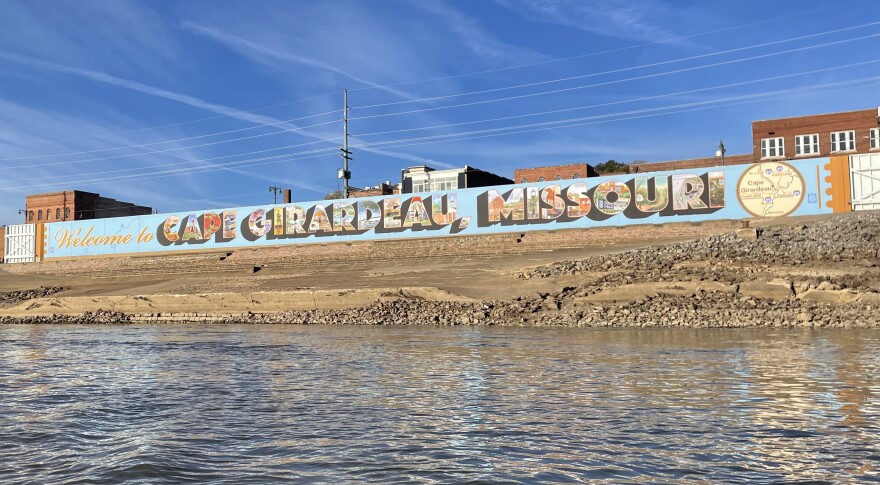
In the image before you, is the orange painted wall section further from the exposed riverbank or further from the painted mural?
the exposed riverbank

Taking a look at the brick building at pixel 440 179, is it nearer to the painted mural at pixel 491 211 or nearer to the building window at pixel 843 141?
the painted mural at pixel 491 211

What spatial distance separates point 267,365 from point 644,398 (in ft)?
23.8

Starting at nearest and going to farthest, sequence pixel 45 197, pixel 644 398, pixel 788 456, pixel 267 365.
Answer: pixel 788 456
pixel 644 398
pixel 267 365
pixel 45 197

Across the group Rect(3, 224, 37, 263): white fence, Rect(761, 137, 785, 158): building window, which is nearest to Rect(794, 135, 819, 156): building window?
Rect(761, 137, 785, 158): building window

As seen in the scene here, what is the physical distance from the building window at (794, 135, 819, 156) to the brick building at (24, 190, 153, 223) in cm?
7697

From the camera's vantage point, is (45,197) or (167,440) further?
(45,197)

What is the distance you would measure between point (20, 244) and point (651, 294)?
195ft

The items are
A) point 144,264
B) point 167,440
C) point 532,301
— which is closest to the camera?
point 167,440

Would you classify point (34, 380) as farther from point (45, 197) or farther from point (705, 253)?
point (45, 197)

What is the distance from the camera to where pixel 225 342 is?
62.2 feet

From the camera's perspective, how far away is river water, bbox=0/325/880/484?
183 inches

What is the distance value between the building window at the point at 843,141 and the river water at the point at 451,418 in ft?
170

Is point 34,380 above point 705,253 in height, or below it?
below

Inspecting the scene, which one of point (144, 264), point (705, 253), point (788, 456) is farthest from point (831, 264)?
point (144, 264)
